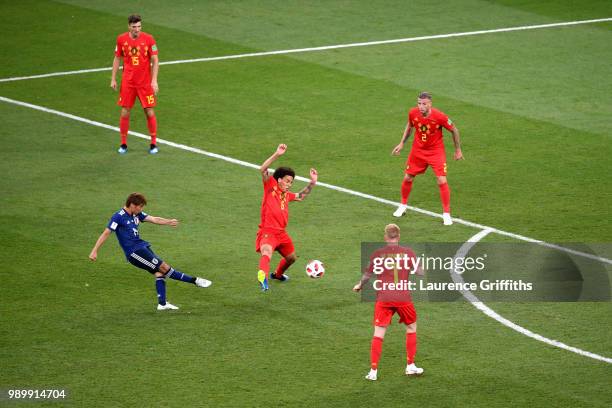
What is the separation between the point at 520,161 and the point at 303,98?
5.98 meters

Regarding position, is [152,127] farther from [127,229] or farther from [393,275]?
[393,275]

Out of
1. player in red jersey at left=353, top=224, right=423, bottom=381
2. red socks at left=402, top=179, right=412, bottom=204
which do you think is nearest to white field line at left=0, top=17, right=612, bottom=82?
red socks at left=402, top=179, right=412, bottom=204

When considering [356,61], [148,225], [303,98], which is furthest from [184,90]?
[148,225]

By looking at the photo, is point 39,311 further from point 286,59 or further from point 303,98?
point 286,59

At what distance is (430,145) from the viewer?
1953 centimetres

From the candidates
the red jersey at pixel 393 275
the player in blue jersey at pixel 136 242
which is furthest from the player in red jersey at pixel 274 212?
the red jersey at pixel 393 275

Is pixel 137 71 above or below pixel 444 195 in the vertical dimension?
above

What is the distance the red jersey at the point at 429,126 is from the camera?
19.2 m

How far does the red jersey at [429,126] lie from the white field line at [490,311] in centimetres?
177

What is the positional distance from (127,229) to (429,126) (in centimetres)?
598

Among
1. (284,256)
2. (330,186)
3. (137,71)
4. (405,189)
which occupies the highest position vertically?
(137,71)

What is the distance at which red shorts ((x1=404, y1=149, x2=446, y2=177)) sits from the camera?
1947cm

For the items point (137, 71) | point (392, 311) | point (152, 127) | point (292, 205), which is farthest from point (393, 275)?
point (137, 71)

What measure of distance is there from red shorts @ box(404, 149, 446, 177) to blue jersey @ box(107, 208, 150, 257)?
568 cm
